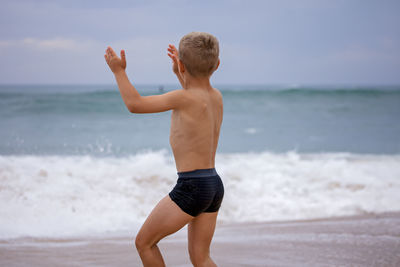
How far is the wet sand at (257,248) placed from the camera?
352 cm

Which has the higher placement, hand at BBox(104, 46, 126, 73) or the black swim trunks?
hand at BBox(104, 46, 126, 73)

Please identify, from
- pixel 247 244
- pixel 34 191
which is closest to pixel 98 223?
pixel 34 191

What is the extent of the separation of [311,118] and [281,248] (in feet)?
48.7

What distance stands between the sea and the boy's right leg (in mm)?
2656

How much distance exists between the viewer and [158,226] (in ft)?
6.81

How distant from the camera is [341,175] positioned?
7.12m

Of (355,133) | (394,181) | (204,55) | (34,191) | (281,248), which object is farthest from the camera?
(355,133)

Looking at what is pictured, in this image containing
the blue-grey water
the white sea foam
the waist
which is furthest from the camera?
the blue-grey water

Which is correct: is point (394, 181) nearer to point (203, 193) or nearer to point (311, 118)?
point (203, 193)

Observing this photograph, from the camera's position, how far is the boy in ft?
6.67

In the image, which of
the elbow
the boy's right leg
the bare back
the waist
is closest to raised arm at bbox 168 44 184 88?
the bare back

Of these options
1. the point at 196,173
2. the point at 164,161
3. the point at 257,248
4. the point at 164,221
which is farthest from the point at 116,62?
the point at 164,161

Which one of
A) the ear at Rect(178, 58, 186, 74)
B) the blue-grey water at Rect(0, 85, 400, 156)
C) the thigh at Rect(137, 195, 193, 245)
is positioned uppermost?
the ear at Rect(178, 58, 186, 74)

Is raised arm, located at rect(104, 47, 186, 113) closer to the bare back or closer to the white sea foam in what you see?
the bare back
